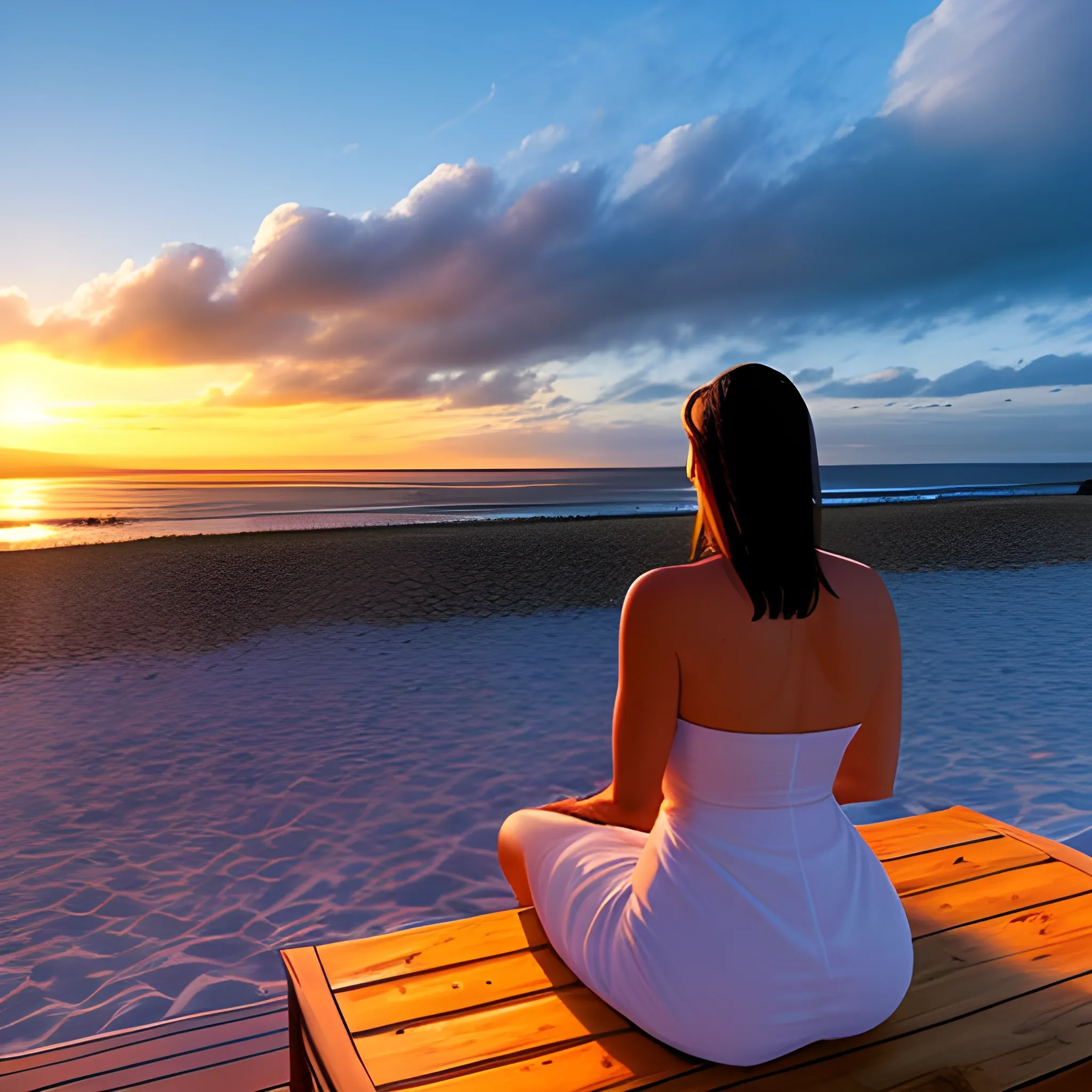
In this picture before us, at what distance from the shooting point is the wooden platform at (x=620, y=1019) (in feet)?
6.11

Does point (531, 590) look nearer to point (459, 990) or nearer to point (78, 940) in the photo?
point (78, 940)

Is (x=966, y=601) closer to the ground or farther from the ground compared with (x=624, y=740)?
closer to the ground

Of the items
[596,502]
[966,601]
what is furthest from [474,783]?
[596,502]

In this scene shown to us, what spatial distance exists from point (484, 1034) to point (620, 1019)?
1.11ft

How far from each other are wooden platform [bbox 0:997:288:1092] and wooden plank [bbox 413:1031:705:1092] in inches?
43.4

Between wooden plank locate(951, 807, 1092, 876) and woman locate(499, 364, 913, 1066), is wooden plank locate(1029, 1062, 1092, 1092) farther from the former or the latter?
wooden plank locate(951, 807, 1092, 876)

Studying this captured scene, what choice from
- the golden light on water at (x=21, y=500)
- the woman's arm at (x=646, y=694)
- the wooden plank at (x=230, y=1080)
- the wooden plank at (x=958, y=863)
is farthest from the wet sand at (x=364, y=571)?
the golden light on water at (x=21, y=500)

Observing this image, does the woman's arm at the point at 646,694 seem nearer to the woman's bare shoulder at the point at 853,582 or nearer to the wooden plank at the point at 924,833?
the woman's bare shoulder at the point at 853,582

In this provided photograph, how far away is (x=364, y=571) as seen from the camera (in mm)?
15188

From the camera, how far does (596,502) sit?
3903 centimetres

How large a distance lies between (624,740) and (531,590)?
37.0ft

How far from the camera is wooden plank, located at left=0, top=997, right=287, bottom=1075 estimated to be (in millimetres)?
2721

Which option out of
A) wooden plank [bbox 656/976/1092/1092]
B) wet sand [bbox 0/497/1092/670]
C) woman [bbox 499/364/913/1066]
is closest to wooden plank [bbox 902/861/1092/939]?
wooden plank [bbox 656/976/1092/1092]

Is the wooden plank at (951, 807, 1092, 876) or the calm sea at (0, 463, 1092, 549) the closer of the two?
the wooden plank at (951, 807, 1092, 876)
